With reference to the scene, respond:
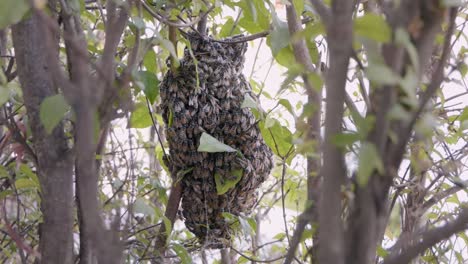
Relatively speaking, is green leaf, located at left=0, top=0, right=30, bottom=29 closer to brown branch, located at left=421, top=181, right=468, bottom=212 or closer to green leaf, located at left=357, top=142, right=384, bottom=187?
green leaf, located at left=357, top=142, right=384, bottom=187

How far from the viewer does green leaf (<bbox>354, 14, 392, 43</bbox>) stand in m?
0.51

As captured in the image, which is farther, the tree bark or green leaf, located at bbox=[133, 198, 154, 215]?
green leaf, located at bbox=[133, 198, 154, 215]

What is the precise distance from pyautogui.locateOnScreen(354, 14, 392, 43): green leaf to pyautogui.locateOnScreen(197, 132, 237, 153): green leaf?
72cm

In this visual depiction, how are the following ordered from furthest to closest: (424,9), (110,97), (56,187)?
(56,187) < (110,97) < (424,9)

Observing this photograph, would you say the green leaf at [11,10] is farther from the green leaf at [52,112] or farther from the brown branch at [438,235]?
the brown branch at [438,235]

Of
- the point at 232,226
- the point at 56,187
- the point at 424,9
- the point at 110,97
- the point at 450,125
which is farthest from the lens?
the point at 232,226

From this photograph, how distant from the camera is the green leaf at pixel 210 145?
1.23 metres

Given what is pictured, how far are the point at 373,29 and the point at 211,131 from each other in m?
0.87

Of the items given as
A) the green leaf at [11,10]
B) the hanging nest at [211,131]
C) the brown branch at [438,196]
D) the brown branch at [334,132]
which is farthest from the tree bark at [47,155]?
the brown branch at [438,196]

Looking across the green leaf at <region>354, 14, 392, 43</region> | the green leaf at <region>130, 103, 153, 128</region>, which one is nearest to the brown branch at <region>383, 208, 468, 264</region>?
the green leaf at <region>354, 14, 392, 43</region>

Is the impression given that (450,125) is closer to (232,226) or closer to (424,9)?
(232,226)

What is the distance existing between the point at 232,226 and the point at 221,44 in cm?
40

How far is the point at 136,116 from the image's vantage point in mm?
1445

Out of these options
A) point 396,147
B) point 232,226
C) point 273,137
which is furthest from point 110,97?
point 232,226
